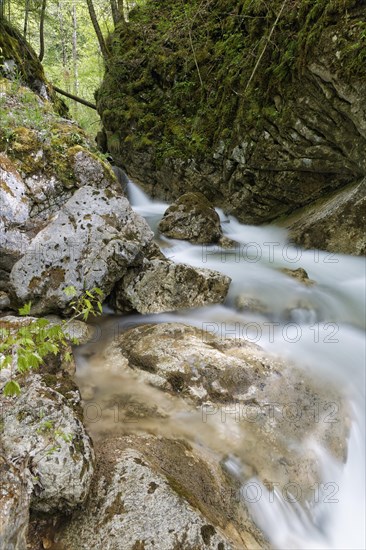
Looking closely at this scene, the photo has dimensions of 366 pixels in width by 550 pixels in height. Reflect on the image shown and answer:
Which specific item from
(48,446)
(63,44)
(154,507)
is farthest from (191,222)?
(63,44)

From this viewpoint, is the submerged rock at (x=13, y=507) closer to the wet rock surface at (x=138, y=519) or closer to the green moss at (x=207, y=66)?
the wet rock surface at (x=138, y=519)

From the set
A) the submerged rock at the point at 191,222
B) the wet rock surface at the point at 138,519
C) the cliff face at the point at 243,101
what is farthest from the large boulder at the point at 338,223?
the wet rock surface at the point at 138,519

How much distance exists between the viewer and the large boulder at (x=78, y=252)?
14.2ft

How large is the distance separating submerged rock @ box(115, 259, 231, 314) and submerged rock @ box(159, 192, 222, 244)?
262 cm

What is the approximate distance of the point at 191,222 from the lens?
763 cm

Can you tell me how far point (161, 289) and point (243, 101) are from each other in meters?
5.35

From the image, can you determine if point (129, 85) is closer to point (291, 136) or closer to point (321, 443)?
point (291, 136)

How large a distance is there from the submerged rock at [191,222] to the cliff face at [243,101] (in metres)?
1.37

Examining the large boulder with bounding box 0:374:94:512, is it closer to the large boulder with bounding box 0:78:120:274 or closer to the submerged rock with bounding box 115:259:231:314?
the submerged rock with bounding box 115:259:231:314

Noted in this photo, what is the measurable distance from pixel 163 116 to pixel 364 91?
636cm

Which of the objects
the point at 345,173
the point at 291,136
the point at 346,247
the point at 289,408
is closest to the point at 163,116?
the point at 291,136

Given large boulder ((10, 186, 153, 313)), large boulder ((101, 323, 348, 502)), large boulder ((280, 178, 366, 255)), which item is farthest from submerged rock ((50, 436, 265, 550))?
large boulder ((280, 178, 366, 255))

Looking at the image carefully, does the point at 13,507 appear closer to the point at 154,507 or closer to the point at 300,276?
the point at 154,507

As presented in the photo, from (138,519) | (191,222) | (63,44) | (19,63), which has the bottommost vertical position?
(138,519)
